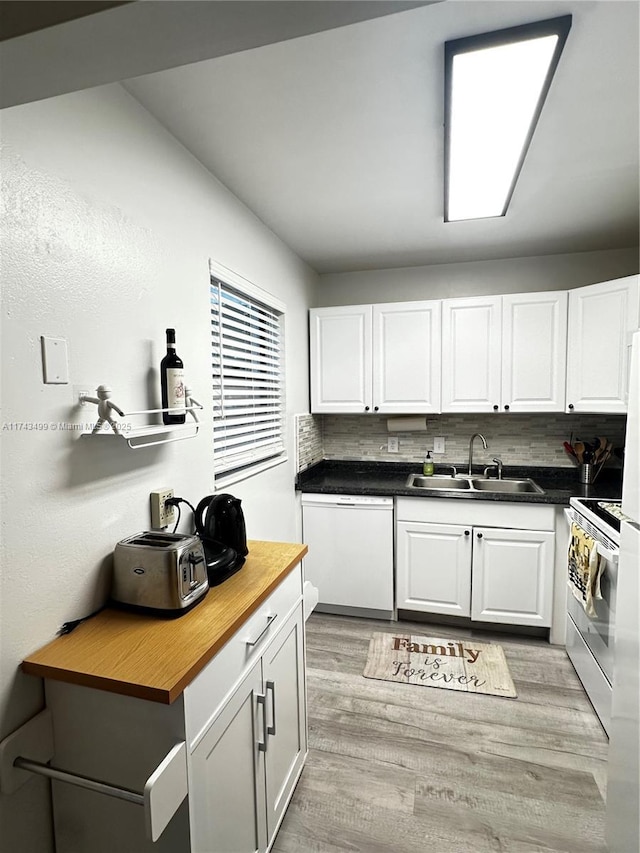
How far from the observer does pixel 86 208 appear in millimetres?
1248

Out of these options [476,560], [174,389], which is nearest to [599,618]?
[476,560]

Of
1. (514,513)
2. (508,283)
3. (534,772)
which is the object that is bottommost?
(534,772)

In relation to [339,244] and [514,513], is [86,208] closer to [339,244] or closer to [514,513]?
[339,244]

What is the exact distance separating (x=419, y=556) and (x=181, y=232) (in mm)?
2321

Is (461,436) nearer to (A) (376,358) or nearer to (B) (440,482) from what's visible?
(B) (440,482)

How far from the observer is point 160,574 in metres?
1.23

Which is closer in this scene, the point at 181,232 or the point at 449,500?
the point at 181,232

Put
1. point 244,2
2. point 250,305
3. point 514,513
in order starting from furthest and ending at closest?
point 514,513 < point 250,305 < point 244,2

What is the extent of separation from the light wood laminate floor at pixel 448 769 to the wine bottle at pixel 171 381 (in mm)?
1528

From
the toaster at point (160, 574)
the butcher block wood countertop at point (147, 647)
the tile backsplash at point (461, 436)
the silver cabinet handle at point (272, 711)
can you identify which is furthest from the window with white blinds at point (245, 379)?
Answer: the silver cabinet handle at point (272, 711)

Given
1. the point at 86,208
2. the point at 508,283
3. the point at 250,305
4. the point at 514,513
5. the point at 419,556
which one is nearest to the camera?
the point at 86,208

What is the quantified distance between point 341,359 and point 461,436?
3.60ft

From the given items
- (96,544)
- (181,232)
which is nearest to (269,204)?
(181,232)

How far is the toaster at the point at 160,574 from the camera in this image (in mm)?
1224
